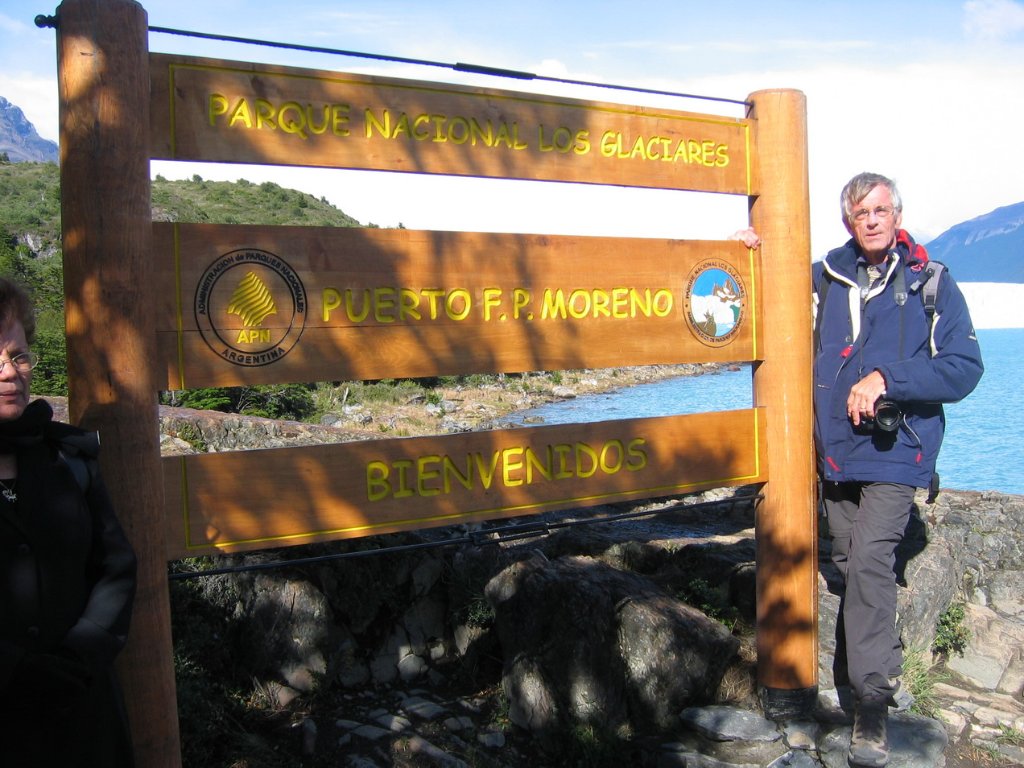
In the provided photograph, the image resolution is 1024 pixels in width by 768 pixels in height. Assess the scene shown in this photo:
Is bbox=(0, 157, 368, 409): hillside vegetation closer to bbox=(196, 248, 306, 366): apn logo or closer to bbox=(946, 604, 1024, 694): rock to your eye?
bbox=(196, 248, 306, 366): apn logo

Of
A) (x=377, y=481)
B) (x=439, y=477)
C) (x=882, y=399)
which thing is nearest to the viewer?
(x=377, y=481)

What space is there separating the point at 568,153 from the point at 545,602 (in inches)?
79.1

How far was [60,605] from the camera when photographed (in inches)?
80.0

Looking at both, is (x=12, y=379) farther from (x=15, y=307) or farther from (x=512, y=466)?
(x=512, y=466)

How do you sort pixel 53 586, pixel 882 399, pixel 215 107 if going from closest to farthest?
1. pixel 53 586
2. pixel 215 107
3. pixel 882 399

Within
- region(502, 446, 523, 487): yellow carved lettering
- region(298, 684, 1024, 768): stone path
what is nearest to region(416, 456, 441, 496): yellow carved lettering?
region(502, 446, 523, 487): yellow carved lettering

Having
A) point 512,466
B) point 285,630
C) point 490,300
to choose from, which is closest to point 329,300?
point 490,300

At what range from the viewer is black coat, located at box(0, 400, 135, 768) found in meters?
1.96

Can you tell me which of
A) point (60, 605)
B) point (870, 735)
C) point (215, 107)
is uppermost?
point (215, 107)

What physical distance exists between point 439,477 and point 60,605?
1490mm

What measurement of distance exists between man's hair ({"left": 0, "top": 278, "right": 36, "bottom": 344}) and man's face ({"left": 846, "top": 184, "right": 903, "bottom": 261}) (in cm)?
305

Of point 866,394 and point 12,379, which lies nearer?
point 12,379

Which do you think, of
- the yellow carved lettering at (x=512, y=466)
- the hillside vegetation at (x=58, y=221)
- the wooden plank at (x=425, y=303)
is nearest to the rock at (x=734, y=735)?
the yellow carved lettering at (x=512, y=466)

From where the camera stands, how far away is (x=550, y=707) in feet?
12.7
